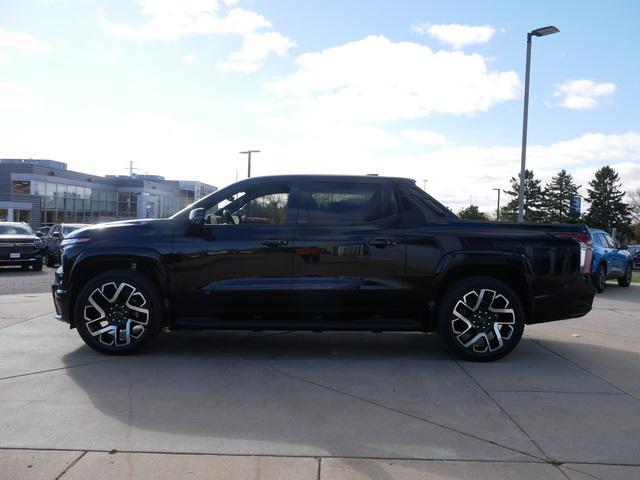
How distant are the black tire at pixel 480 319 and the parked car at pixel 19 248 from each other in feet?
54.9

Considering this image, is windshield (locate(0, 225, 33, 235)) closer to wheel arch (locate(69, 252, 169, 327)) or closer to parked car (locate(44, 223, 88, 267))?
parked car (locate(44, 223, 88, 267))

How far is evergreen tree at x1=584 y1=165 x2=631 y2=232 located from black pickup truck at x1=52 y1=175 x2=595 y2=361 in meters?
77.1

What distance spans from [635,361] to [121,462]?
525cm

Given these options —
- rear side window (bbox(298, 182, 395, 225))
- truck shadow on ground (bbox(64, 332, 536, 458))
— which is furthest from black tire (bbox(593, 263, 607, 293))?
rear side window (bbox(298, 182, 395, 225))

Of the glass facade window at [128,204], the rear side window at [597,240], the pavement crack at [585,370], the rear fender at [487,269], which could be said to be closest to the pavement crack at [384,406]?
the rear fender at [487,269]

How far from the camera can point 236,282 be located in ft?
18.8

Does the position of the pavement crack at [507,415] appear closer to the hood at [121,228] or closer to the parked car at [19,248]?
the hood at [121,228]

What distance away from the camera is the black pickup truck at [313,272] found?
18.8 feet

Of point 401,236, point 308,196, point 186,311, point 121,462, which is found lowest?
point 121,462

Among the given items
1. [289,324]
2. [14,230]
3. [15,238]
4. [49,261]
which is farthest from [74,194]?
[289,324]

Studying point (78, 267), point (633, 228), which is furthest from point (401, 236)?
point (633, 228)

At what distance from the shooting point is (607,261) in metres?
15.3

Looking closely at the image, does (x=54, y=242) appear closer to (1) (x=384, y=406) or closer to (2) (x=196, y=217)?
(2) (x=196, y=217)

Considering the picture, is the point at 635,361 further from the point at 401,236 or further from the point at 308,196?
the point at 308,196
